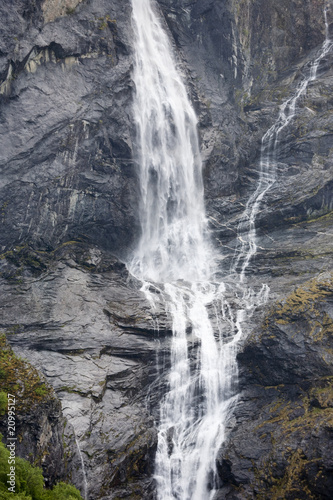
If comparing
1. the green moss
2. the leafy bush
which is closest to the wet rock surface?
the leafy bush

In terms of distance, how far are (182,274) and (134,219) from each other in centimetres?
464

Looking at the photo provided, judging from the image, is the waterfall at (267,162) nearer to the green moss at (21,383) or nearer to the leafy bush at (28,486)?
the green moss at (21,383)

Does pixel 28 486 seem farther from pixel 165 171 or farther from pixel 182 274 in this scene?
pixel 165 171

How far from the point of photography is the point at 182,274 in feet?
88.8

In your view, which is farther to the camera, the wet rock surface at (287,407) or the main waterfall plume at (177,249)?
the main waterfall plume at (177,249)

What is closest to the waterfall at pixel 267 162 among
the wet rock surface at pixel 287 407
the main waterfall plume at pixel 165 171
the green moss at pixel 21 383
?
the main waterfall plume at pixel 165 171

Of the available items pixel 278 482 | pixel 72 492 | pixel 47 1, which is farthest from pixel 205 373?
pixel 47 1

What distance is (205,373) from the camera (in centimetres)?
2028

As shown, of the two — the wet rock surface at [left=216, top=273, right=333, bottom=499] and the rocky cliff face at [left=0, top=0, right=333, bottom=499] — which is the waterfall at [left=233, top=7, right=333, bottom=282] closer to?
the rocky cliff face at [left=0, top=0, right=333, bottom=499]

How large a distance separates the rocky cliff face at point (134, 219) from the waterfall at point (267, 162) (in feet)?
1.81

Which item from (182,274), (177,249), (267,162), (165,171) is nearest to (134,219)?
(177,249)

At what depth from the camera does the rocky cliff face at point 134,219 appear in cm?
1708

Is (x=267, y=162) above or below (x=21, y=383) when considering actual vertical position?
above

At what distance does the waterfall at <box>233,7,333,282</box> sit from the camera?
88.4ft
